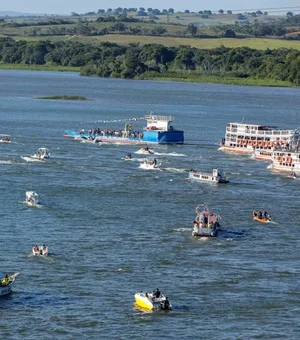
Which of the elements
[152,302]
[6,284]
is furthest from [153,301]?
[6,284]

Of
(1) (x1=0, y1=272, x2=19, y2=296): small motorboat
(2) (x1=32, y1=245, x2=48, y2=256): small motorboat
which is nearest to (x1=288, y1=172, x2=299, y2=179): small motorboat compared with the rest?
(2) (x1=32, y1=245, x2=48, y2=256): small motorboat

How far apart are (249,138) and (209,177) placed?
30846 millimetres

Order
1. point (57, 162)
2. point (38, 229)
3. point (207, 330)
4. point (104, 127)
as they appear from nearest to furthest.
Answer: point (207, 330), point (38, 229), point (57, 162), point (104, 127)

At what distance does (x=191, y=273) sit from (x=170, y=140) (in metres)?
68.7

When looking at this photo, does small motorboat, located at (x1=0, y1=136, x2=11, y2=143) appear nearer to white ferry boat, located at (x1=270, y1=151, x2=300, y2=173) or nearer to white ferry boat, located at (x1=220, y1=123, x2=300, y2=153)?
white ferry boat, located at (x1=220, y1=123, x2=300, y2=153)

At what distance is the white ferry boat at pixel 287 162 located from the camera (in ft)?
353

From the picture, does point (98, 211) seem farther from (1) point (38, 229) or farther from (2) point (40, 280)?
(2) point (40, 280)

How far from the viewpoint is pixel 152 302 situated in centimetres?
5406

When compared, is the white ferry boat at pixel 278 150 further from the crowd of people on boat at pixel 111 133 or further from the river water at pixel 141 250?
the crowd of people on boat at pixel 111 133

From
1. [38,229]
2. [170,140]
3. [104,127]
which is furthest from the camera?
[104,127]

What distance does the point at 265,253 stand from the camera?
6712 cm

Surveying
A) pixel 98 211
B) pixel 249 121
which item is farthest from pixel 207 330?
pixel 249 121

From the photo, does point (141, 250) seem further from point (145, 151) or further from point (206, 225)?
point (145, 151)

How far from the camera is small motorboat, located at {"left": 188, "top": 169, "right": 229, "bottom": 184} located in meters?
95.5
